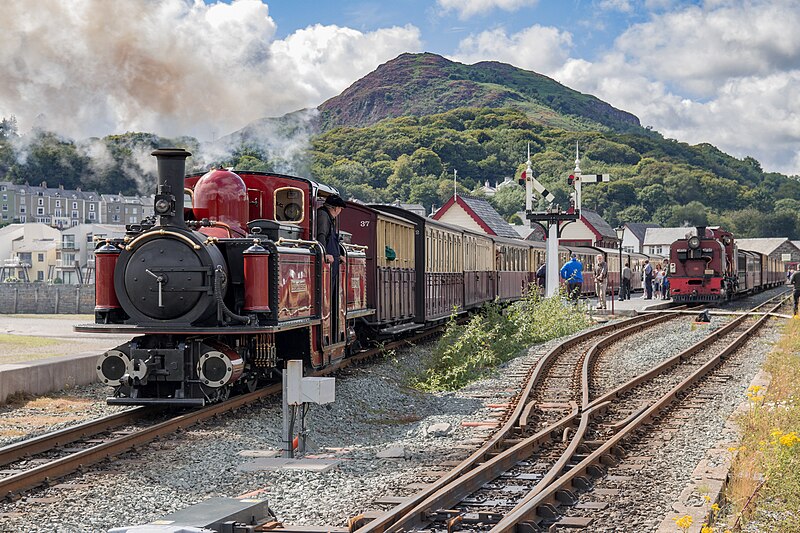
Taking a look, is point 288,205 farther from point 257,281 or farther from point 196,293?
point 196,293

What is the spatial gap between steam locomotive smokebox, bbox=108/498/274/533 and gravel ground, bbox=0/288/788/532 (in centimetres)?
71

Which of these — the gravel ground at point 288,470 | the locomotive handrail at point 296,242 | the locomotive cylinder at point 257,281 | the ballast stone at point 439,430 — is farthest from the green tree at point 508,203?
the ballast stone at point 439,430

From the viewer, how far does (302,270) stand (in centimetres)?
1230

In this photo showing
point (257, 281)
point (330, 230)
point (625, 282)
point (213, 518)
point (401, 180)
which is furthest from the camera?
point (401, 180)

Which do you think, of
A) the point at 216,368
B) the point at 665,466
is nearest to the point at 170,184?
the point at 216,368

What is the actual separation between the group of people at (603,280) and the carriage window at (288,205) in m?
15.2

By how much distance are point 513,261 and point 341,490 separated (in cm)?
2985

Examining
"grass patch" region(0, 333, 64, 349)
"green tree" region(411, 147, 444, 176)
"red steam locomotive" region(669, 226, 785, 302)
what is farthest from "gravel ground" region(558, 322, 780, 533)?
"green tree" region(411, 147, 444, 176)

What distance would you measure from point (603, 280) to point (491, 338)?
43.6ft

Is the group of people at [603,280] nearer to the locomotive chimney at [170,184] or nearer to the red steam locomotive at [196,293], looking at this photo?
the red steam locomotive at [196,293]

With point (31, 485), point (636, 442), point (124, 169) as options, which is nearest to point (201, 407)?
→ point (31, 485)

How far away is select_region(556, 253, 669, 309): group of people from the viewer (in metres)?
29.8

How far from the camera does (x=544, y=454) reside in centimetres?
921

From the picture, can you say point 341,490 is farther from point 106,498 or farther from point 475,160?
point 475,160
